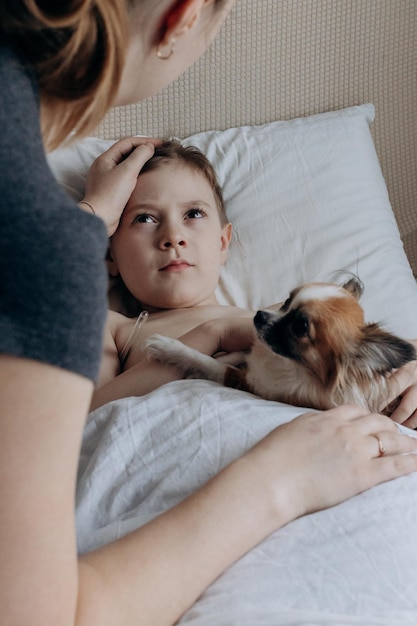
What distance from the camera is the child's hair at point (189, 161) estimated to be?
5.92ft

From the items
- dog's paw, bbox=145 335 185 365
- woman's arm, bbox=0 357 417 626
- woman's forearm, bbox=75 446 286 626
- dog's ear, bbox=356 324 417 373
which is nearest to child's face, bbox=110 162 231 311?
dog's paw, bbox=145 335 185 365

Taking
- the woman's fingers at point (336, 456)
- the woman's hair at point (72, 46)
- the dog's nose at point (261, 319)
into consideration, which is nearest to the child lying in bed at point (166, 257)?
the dog's nose at point (261, 319)

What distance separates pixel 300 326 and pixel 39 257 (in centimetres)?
80

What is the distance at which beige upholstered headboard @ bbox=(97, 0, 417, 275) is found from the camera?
6.94ft

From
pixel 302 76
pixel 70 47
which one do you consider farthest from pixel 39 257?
pixel 302 76

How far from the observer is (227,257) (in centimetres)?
191

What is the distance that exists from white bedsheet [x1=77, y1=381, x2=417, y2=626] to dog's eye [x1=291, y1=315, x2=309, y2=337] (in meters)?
0.20

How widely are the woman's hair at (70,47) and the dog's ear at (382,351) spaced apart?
2.23ft

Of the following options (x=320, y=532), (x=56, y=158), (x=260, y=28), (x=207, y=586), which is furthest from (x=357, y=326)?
(x=260, y=28)

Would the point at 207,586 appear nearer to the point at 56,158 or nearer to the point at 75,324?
the point at 75,324

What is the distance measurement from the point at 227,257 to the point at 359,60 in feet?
2.50

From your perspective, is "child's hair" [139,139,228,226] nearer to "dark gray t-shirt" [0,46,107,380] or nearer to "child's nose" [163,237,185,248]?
"child's nose" [163,237,185,248]

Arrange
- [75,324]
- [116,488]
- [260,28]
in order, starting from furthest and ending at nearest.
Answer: [260,28] → [116,488] → [75,324]

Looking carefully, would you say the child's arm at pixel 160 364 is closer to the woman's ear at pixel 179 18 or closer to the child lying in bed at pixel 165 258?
the child lying in bed at pixel 165 258
